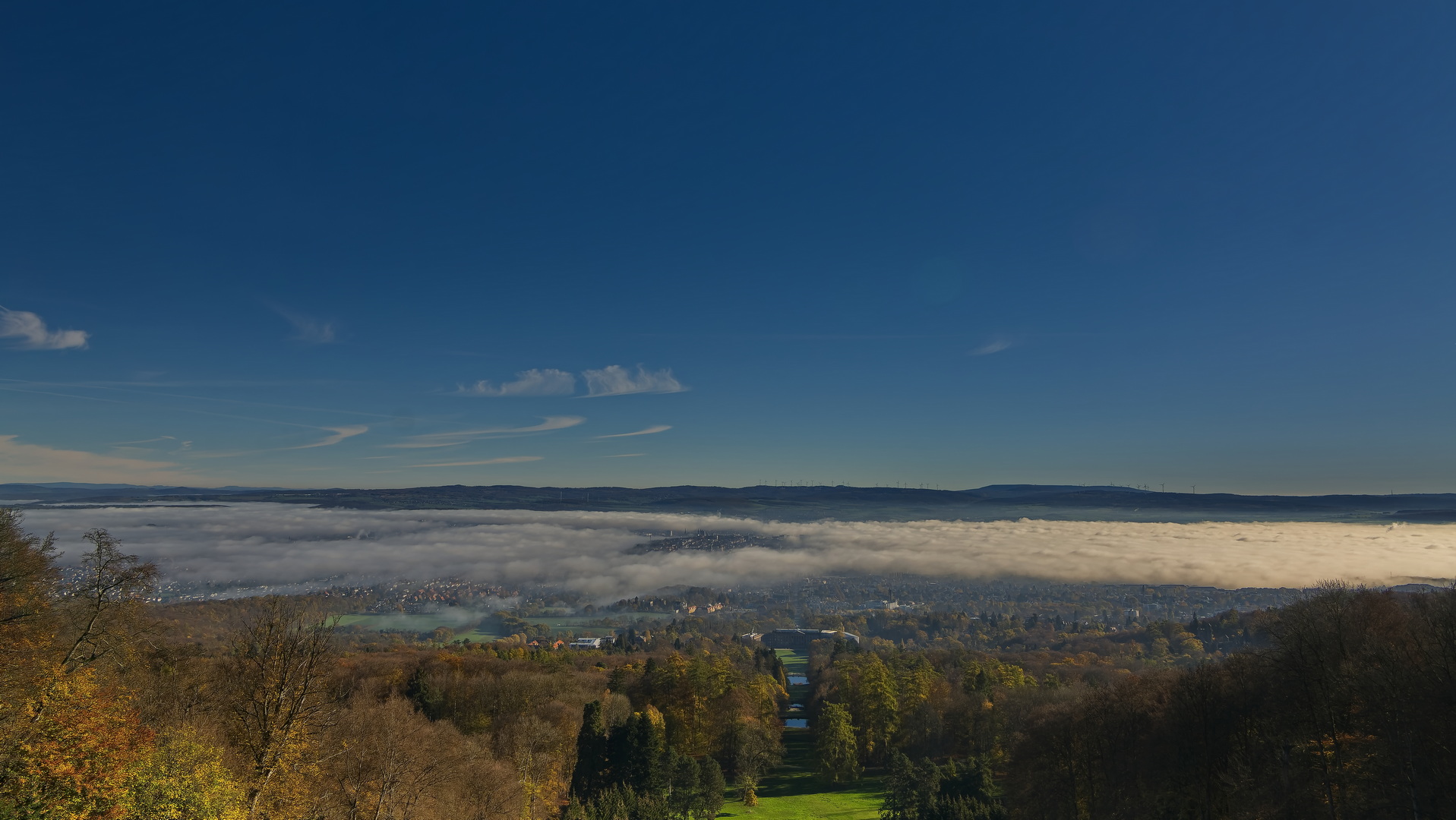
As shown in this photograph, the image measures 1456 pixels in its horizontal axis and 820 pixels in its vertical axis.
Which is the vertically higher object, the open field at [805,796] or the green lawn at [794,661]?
the open field at [805,796]

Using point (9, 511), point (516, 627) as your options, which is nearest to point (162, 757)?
point (9, 511)

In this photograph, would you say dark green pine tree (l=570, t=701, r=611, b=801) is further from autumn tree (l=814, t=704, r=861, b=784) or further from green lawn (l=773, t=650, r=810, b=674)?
green lawn (l=773, t=650, r=810, b=674)

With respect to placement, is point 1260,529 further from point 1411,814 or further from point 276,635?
point 276,635

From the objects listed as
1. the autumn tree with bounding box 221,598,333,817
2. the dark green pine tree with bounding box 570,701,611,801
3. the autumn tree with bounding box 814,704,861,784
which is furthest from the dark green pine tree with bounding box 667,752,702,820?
the autumn tree with bounding box 221,598,333,817

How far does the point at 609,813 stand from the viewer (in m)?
38.2

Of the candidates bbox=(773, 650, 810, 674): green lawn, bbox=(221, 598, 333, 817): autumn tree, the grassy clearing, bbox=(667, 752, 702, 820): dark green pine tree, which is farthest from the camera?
bbox=(773, 650, 810, 674): green lawn

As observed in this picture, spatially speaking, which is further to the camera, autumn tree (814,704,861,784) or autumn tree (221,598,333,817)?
autumn tree (814,704,861,784)

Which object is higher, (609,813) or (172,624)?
(172,624)

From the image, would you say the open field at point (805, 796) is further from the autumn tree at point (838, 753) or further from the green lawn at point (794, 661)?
the green lawn at point (794, 661)

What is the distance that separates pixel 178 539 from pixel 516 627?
9372 centimetres

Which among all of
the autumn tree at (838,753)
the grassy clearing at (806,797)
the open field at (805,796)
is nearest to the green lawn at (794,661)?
the open field at (805,796)

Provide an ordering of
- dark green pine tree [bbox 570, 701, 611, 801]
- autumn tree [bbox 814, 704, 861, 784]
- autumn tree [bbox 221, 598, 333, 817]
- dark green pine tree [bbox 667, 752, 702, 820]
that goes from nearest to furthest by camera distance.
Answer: autumn tree [bbox 221, 598, 333, 817] → dark green pine tree [bbox 667, 752, 702, 820] → dark green pine tree [bbox 570, 701, 611, 801] → autumn tree [bbox 814, 704, 861, 784]

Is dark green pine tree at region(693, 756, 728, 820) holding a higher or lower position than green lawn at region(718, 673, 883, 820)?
higher

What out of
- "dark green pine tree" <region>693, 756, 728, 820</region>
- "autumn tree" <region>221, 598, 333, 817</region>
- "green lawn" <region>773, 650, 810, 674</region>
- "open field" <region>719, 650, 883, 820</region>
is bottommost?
"green lawn" <region>773, 650, 810, 674</region>
